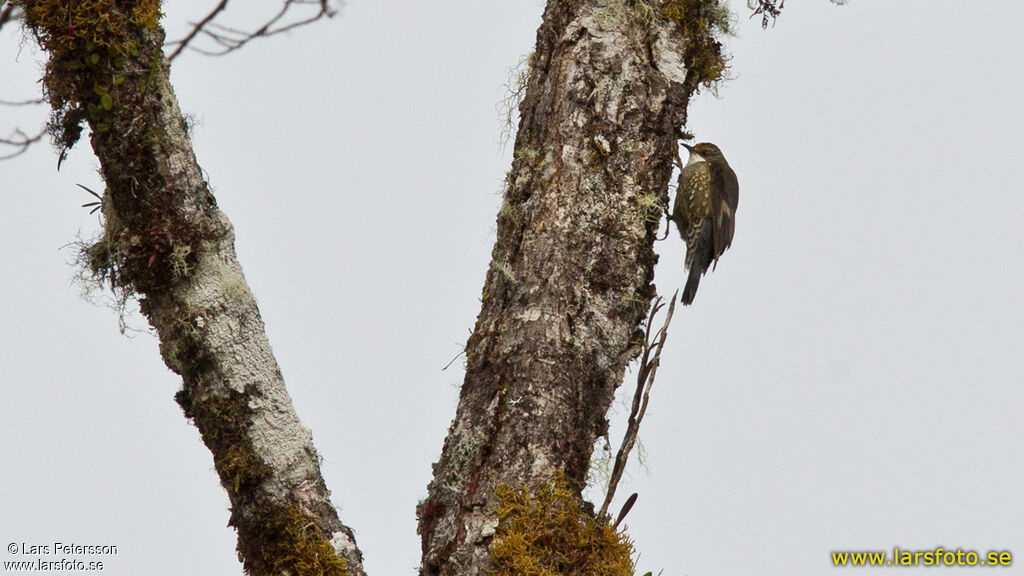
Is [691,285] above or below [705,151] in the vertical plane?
below

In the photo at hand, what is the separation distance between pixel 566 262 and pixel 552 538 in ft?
2.32

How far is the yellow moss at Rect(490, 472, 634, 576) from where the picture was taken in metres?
2.33

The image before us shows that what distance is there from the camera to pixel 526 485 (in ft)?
7.85

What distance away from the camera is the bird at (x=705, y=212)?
4.19 m

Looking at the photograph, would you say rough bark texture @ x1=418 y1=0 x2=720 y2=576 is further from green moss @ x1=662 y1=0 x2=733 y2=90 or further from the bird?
the bird

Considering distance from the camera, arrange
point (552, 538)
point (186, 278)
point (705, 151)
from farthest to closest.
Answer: point (705, 151), point (186, 278), point (552, 538)

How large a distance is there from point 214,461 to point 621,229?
1.21m

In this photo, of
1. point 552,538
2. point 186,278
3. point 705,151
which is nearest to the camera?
point 552,538

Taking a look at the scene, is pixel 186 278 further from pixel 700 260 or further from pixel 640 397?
pixel 700 260

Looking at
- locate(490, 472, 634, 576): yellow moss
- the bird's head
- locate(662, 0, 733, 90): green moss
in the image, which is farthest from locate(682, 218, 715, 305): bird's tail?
locate(490, 472, 634, 576): yellow moss

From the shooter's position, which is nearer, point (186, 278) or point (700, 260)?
point (186, 278)

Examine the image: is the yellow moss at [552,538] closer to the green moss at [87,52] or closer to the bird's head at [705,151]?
the green moss at [87,52]

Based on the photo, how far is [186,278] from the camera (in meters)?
2.50

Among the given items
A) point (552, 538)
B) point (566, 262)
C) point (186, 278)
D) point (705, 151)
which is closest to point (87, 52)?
point (186, 278)
